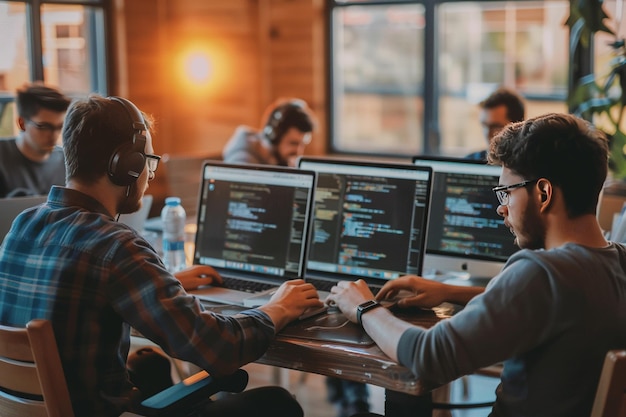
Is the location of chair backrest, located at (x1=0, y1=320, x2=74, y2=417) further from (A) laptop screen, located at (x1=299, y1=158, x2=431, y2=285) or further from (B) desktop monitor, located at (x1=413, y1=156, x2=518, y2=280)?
(B) desktop monitor, located at (x1=413, y1=156, x2=518, y2=280)

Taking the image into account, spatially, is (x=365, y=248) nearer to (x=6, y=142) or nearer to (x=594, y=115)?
(x=6, y=142)

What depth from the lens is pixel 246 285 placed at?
8.04 feet

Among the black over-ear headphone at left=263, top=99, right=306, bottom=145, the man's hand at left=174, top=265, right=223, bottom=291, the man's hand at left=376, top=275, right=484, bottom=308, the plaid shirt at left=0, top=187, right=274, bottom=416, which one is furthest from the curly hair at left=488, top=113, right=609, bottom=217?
the black over-ear headphone at left=263, top=99, right=306, bottom=145

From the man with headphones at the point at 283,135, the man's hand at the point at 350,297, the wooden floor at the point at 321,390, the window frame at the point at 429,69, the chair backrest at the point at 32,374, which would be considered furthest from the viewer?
the window frame at the point at 429,69

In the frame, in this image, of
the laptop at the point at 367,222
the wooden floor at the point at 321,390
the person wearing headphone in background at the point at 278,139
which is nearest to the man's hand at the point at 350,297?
the laptop at the point at 367,222

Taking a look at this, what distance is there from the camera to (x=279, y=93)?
571cm

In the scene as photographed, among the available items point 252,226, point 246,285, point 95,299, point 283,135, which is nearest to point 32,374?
point 95,299

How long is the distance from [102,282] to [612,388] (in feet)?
3.21

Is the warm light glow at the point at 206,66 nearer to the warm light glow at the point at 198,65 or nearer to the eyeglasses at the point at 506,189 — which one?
the warm light glow at the point at 198,65

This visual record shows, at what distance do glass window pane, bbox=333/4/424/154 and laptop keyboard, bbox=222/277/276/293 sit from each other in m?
3.15

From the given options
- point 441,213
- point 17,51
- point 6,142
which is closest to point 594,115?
point 441,213

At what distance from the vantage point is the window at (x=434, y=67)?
5.07m

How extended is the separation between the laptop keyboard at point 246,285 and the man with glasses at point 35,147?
1.46 m

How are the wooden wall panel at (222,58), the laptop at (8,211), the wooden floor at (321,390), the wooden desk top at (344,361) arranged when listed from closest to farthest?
1. the wooden desk top at (344,361)
2. the laptop at (8,211)
3. the wooden floor at (321,390)
4. the wooden wall panel at (222,58)
